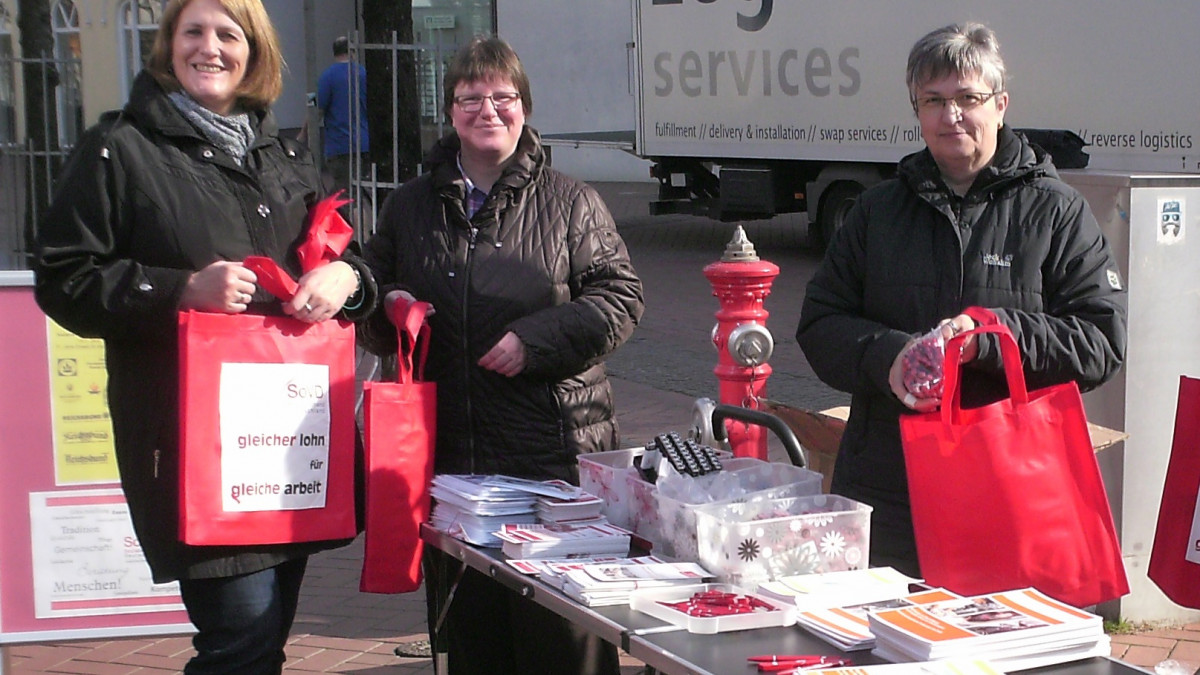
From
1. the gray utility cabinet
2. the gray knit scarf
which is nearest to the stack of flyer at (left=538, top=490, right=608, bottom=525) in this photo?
the gray knit scarf

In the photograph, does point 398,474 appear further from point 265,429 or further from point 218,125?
point 218,125

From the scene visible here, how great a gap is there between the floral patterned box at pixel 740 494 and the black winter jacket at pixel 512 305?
0.57m

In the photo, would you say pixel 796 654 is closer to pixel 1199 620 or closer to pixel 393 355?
pixel 393 355

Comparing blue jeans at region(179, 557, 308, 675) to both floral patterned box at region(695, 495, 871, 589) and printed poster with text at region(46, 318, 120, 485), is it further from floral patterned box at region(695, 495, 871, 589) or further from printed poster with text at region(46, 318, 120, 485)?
printed poster with text at region(46, 318, 120, 485)

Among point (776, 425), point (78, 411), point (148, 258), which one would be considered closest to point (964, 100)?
point (776, 425)

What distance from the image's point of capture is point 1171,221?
4664 mm

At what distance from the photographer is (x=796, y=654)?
88.0 inches

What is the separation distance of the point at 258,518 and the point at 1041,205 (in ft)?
5.51

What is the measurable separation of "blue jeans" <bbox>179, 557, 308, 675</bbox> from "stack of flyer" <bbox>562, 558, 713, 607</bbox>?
2.23 feet

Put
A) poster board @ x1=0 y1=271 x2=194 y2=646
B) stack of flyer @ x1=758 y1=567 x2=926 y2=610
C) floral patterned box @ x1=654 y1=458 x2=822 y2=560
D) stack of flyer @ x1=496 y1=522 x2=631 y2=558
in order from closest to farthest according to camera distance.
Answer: stack of flyer @ x1=758 y1=567 x2=926 y2=610, floral patterned box @ x1=654 y1=458 x2=822 y2=560, stack of flyer @ x1=496 y1=522 x2=631 y2=558, poster board @ x1=0 y1=271 x2=194 y2=646

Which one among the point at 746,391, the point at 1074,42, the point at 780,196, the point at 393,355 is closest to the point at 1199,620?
the point at 746,391

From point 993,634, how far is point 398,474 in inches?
55.3

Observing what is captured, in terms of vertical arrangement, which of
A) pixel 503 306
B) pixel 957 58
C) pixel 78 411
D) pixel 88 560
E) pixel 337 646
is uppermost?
pixel 957 58

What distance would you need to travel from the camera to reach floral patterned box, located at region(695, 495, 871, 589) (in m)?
2.56
